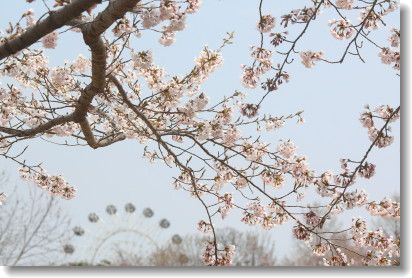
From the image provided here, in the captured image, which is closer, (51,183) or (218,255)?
(218,255)

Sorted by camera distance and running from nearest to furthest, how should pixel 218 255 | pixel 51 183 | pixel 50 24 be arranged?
pixel 50 24, pixel 218 255, pixel 51 183

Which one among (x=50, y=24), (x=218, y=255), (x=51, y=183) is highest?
(x=50, y=24)

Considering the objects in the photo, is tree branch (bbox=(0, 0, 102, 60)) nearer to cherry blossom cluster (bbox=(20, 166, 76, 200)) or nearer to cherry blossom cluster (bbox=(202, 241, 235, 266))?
cherry blossom cluster (bbox=(202, 241, 235, 266))

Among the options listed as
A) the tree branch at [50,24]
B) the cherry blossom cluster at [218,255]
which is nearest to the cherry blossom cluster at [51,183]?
the cherry blossom cluster at [218,255]

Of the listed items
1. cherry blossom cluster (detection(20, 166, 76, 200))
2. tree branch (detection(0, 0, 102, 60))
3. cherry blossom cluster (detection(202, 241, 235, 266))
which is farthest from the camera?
cherry blossom cluster (detection(20, 166, 76, 200))

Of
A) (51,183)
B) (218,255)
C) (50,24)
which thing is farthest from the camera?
(51,183)

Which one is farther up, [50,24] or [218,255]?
[50,24]

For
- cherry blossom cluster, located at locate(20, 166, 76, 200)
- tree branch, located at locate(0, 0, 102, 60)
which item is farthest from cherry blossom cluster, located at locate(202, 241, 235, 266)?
tree branch, located at locate(0, 0, 102, 60)

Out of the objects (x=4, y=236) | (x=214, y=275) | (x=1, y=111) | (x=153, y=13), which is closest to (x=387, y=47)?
(x=153, y=13)

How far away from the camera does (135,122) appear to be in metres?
2.69

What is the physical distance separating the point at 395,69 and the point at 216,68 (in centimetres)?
89

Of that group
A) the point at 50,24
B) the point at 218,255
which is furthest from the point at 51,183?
the point at 50,24

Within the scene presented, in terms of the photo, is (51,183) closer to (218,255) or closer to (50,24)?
(218,255)

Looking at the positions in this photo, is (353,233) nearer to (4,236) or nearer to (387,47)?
(387,47)
